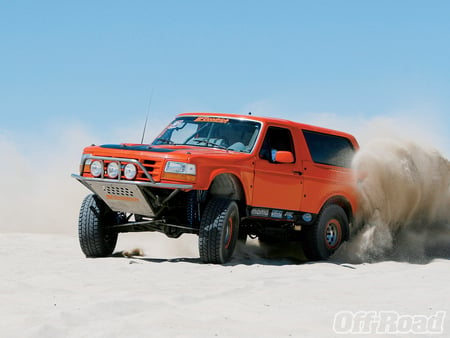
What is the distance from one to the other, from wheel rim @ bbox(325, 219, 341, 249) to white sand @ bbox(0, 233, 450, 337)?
85 centimetres

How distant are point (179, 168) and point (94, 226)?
1.65 meters

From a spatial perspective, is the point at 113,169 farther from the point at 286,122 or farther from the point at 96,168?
the point at 286,122

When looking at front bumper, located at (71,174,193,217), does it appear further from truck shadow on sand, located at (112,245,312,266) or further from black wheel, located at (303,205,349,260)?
black wheel, located at (303,205,349,260)

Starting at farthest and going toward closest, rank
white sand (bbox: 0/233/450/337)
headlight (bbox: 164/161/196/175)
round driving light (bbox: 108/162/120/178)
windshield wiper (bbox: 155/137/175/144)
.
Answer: windshield wiper (bbox: 155/137/175/144) → round driving light (bbox: 108/162/120/178) → headlight (bbox: 164/161/196/175) → white sand (bbox: 0/233/450/337)

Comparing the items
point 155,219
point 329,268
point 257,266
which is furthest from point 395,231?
point 155,219

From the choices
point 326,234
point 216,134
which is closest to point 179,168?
point 216,134

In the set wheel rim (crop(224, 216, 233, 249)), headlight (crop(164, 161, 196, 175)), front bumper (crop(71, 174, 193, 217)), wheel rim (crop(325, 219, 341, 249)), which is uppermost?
headlight (crop(164, 161, 196, 175))

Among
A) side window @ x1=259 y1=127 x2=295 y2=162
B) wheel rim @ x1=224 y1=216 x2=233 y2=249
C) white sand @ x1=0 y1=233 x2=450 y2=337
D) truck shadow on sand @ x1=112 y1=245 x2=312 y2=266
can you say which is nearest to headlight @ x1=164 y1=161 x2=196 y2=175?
wheel rim @ x1=224 y1=216 x2=233 y2=249

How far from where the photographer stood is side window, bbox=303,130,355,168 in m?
10.9

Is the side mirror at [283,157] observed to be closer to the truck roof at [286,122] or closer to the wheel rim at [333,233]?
the truck roof at [286,122]

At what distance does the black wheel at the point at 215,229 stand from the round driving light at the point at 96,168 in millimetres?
1394

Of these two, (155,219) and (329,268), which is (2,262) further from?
(329,268)

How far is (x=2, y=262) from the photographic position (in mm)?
9359

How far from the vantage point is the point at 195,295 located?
672 cm
